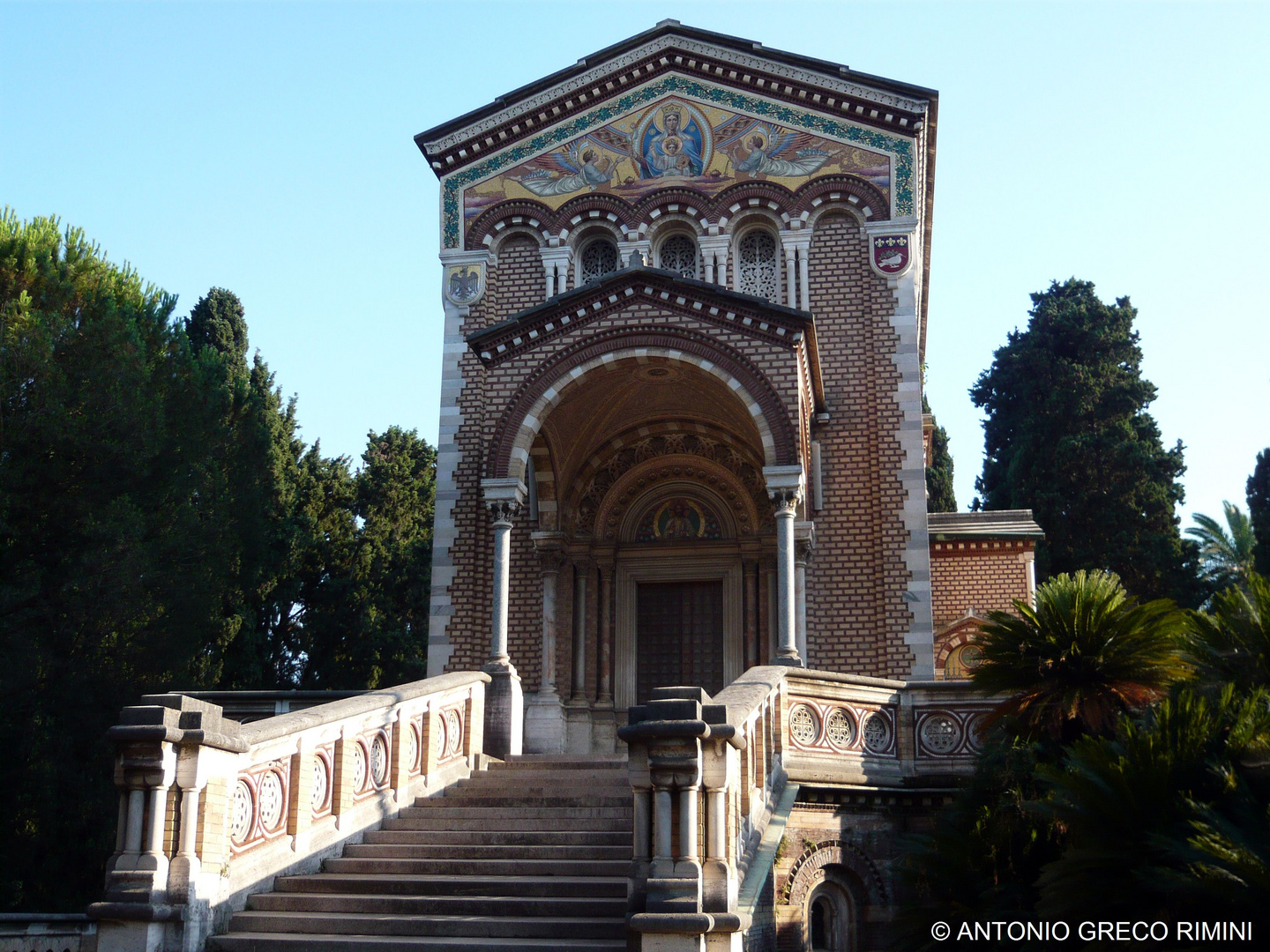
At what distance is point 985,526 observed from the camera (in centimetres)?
2092

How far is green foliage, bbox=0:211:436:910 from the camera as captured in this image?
17.7 m

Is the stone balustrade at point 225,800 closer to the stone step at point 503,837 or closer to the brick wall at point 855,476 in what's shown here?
the stone step at point 503,837

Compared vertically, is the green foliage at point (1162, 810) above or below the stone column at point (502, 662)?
below

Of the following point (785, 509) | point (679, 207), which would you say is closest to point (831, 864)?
point (785, 509)

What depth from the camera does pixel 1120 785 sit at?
7574mm

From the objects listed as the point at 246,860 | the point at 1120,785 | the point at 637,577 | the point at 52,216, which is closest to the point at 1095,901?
the point at 1120,785

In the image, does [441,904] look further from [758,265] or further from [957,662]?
[957,662]

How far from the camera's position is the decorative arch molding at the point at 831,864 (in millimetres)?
11328

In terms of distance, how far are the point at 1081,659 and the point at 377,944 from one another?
605 centimetres

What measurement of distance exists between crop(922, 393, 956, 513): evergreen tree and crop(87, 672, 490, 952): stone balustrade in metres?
25.6

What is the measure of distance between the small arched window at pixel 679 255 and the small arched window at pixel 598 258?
759mm

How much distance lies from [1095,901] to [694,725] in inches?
106

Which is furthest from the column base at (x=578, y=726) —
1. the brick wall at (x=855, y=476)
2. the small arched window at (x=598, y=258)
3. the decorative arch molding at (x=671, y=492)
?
the small arched window at (x=598, y=258)

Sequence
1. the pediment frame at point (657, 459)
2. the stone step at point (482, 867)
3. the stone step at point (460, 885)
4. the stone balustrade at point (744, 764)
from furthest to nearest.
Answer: the pediment frame at point (657, 459) → the stone step at point (482, 867) → the stone step at point (460, 885) → the stone balustrade at point (744, 764)
